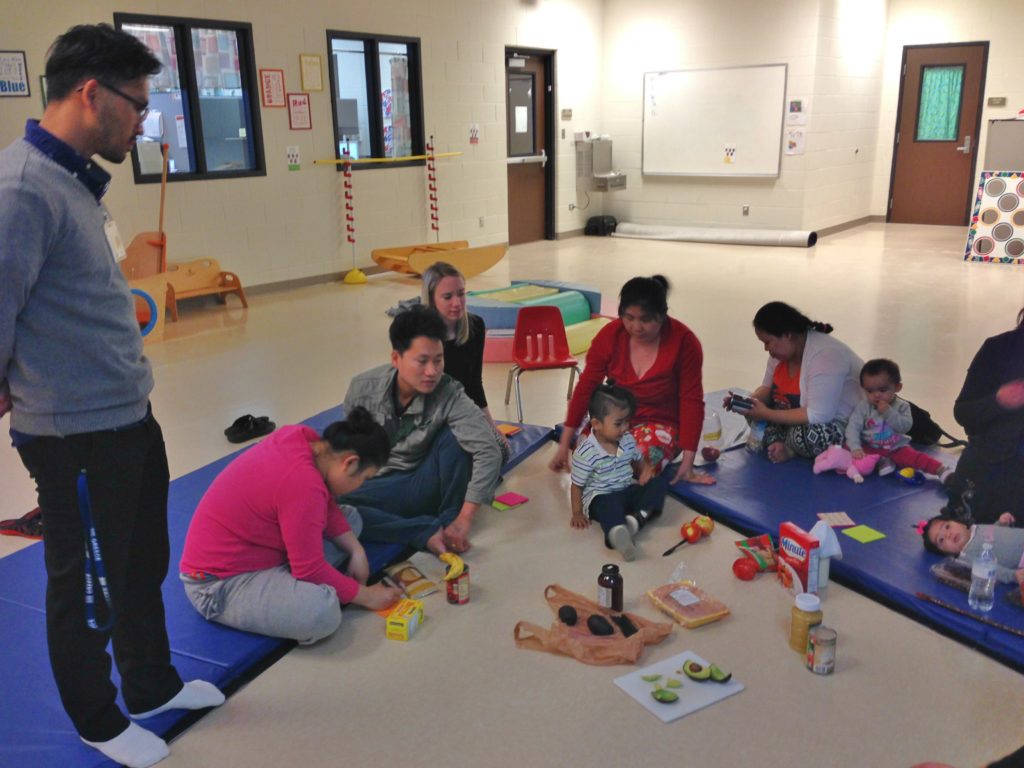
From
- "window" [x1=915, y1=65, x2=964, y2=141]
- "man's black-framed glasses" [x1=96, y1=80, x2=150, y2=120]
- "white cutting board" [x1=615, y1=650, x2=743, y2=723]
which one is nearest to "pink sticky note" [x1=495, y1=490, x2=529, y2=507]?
"white cutting board" [x1=615, y1=650, x2=743, y2=723]

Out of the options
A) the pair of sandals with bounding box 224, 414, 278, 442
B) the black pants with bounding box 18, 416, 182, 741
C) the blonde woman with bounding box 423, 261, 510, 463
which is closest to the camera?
the black pants with bounding box 18, 416, 182, 741

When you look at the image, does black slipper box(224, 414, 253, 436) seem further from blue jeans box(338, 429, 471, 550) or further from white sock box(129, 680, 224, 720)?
white sock box(129, 680, 224, 720)

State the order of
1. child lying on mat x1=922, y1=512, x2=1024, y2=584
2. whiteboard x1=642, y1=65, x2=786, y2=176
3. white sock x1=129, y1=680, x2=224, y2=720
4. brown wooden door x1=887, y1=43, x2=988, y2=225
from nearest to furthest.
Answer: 1. white sock x1=129, y1=680, x2=224, y2=720
2. child lying on mat x1=922, y1=512, x2=1024, y2=584
3. whiteboard x1=642, y1=65, x2=786, y2=176
4. brown wooden door x1=887, y1=43, x2=988, y2=225

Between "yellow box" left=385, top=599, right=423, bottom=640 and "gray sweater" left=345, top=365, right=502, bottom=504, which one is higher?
"gray sweater" left=345, top=365, right=502, bottom=504

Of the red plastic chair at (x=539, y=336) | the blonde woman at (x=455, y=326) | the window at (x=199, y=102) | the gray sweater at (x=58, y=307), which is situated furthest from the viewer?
the window at (x=199, y=102)

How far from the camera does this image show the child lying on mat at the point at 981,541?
8.54 ft

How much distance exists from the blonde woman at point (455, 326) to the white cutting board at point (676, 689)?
4.33 ft

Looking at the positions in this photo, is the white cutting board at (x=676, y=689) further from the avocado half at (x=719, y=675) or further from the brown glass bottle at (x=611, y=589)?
the brown glass bottle at (x=611, y=589)

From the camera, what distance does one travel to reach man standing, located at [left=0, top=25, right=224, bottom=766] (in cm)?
159

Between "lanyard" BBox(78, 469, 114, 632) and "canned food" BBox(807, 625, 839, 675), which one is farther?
"canned food" BBox(807, 625, 839, 675)

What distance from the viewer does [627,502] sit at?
3.15m

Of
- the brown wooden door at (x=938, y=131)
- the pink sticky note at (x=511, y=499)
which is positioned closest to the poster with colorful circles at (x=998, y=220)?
the brown wooden door at (x=938, y=131)

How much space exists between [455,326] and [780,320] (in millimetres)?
1325

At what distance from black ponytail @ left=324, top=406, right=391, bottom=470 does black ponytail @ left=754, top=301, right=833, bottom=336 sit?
1.81 m
